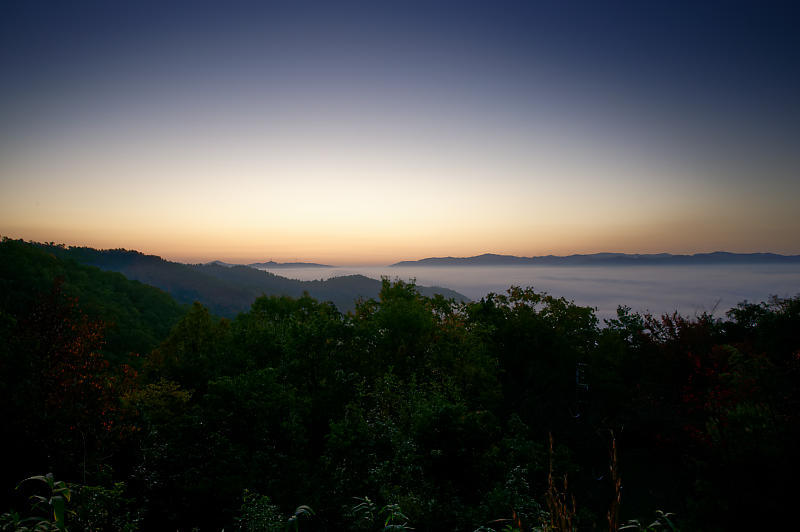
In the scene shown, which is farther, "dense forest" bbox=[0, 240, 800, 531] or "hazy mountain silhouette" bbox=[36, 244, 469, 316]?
"hazy mountain silhouette" bbox=[36, 244, 469, 316]

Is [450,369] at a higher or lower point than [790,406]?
lower

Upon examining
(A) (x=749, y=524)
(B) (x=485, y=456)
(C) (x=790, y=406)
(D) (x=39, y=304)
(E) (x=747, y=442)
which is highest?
(D) (x=39, y=304)

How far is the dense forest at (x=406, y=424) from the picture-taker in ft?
30.9

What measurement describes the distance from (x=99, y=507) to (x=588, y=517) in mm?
12318

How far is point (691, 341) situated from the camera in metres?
24.3

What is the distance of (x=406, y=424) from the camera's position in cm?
1279

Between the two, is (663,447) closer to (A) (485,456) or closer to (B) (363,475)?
(A) (485,456)

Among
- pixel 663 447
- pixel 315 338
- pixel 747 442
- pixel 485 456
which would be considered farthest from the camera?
pixel 663 447

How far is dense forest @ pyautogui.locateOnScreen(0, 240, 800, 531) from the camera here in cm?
941

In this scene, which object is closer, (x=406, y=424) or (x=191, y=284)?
(x=406, y=424)

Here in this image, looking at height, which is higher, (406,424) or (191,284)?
(406,424)

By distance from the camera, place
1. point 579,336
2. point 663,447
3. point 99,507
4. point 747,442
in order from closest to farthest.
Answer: point 99,507, point 747,442, point 663,447, point 579,336

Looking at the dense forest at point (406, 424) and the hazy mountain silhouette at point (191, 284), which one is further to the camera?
the hazy mountain silhouette at point (191, 284)

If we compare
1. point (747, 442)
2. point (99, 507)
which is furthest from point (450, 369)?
point (99, 507)
